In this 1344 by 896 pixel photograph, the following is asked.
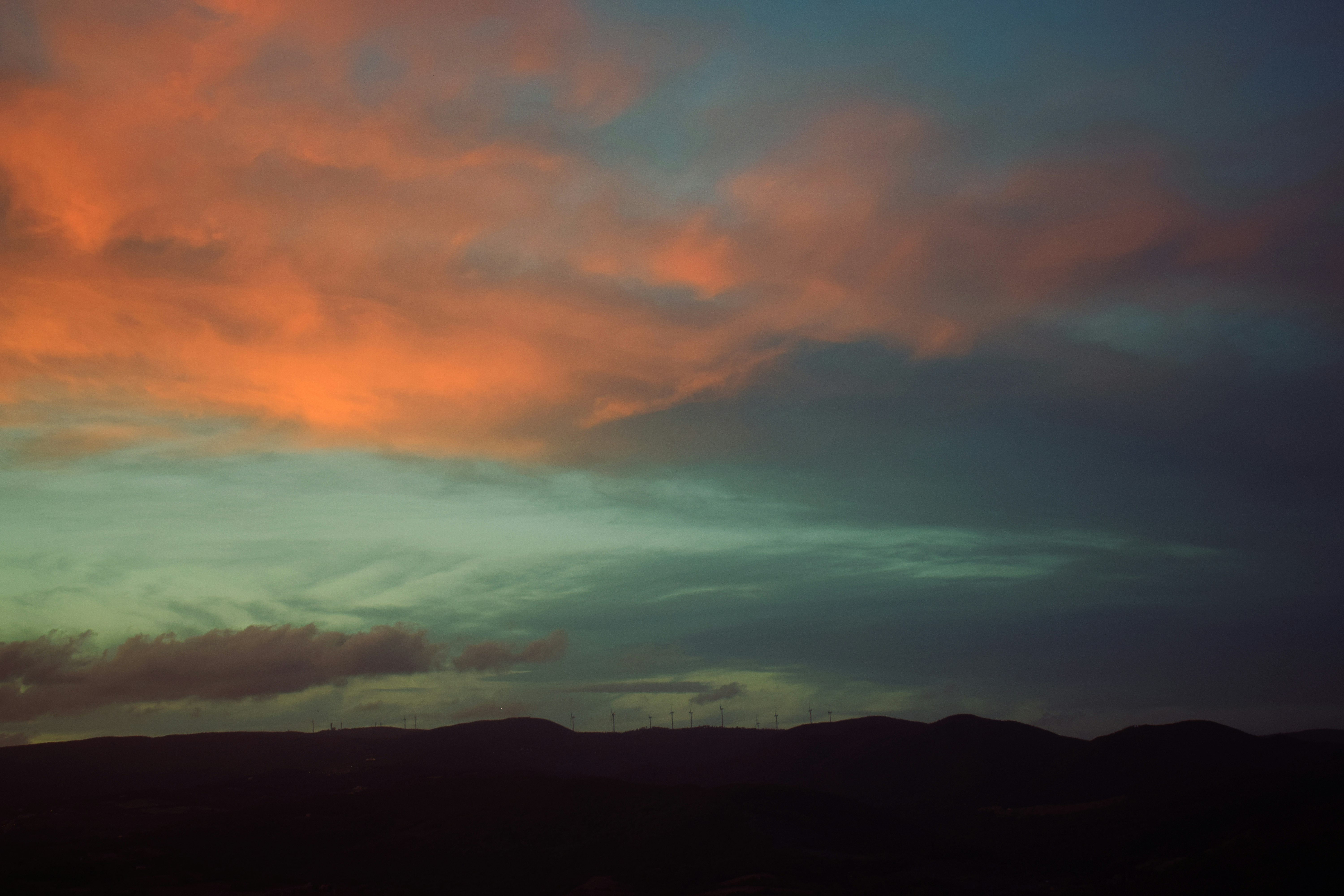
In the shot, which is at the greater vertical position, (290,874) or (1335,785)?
(1335,785)

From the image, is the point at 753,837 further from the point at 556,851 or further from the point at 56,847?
the point at 56,847

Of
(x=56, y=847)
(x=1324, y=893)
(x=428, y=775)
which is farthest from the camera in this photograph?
(x=428, y=775)

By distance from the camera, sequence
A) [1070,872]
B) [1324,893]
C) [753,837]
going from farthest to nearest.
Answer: [753,837] < [1070,872] < [1324,893]

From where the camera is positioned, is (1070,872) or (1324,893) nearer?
(1324,893)

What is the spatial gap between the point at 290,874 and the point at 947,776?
12274cm

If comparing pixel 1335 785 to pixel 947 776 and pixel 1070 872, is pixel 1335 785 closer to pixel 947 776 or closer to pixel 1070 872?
pixel 1070 872

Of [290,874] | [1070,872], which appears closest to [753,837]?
[1070,872]

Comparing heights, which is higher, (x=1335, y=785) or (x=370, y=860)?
(x=1335, y=785)

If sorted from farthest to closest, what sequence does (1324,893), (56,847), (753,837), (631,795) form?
(631,795)
(56,847)
(753,837)
(1324,893)

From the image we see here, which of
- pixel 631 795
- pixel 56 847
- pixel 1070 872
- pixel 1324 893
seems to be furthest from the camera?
pixel 631 795

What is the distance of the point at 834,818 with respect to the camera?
154 m

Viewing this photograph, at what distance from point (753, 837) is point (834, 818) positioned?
2205 centimetres

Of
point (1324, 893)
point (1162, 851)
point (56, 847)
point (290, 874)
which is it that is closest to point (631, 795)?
point (290, 874)

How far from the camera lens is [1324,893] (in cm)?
9088
